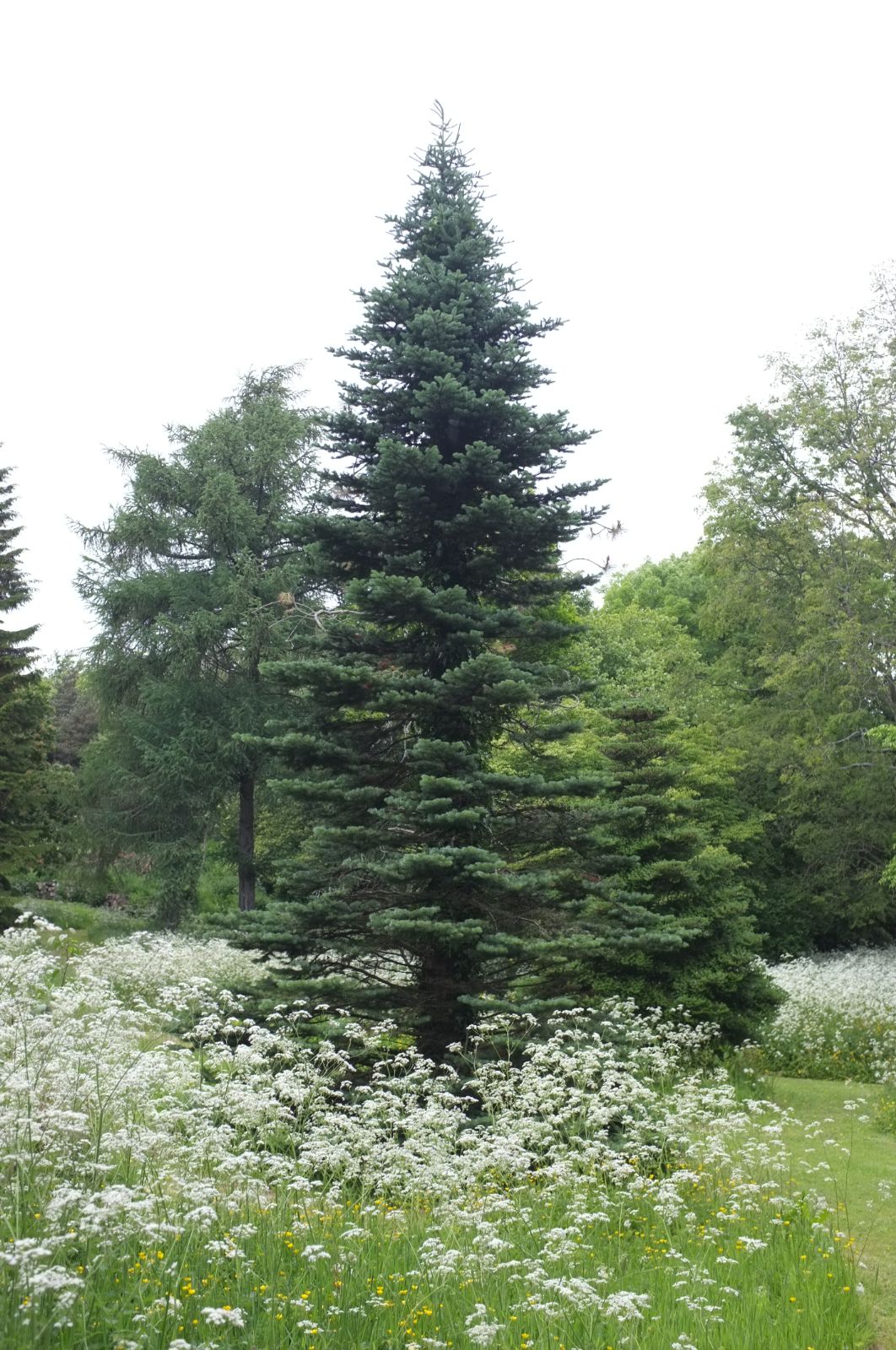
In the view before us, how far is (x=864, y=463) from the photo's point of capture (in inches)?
829

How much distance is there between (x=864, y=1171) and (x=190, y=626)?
1677 centimetres

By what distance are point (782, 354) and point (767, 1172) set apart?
62.7 ft

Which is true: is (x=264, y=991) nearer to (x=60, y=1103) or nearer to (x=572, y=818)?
(x=572, y=818)

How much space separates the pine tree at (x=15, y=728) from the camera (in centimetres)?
1903

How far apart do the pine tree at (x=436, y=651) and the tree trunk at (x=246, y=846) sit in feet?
37.8

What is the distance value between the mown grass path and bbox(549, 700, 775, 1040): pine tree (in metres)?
1.15

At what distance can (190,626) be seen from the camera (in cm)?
2173

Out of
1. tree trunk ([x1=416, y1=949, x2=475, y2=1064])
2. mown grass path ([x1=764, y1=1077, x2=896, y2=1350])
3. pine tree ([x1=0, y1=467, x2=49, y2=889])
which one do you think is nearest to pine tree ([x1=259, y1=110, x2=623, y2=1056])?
tree trunk ([x1=416, y1=949, x2=475, y2=1064])

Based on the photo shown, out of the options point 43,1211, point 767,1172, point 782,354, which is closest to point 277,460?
point 782,354

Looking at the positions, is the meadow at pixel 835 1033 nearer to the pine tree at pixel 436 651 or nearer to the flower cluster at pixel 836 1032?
the flower cluster at pixel 836 1032

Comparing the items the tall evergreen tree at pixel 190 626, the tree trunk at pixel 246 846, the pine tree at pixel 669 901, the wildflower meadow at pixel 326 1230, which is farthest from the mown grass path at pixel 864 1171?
the tall evergreen tree at pixel 190 626

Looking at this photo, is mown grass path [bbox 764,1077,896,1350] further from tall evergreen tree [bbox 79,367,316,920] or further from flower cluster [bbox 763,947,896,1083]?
tall evergreen tree [bbox 79,367,316,920]

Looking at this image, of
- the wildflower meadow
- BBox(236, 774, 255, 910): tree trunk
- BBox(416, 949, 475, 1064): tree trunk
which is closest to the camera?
the wildflower meadow

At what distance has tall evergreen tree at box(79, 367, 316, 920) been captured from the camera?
70.2ft
